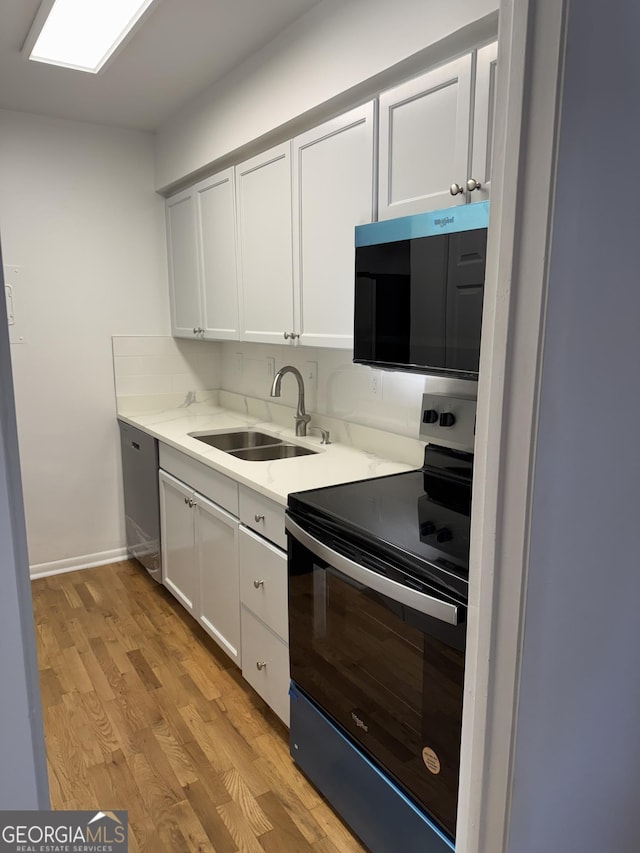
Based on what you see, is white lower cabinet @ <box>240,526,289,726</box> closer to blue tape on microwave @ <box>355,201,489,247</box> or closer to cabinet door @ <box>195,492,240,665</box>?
cabinet door @ <box>195,492,240,665</box>

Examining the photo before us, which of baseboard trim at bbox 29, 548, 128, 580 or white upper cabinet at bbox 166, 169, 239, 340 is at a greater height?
white upper cabinet at bbox 166, 169, 239, 340

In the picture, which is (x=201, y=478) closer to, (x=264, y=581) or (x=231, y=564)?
(x=231, y=564)


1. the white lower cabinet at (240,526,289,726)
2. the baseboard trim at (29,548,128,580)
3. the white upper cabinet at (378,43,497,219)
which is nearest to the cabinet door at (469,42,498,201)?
the white upper cabinet at (378,43,497,219)

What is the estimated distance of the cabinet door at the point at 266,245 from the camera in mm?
2352

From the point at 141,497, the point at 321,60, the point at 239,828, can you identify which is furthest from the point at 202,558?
the point at 321,60

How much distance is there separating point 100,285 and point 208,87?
1.25 meters

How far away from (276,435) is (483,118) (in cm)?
171

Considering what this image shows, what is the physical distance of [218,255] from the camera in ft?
9.55

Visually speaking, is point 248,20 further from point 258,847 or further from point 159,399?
point 258,847

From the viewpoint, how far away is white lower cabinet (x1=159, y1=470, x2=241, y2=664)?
91.6 inches

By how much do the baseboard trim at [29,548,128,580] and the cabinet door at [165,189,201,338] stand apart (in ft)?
4.58

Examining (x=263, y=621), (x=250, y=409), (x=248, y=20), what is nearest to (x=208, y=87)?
(x=248, y=20)

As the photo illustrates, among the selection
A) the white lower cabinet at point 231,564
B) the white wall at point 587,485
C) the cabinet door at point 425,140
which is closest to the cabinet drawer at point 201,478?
the white lower cabinet at point 231,564

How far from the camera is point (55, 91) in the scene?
9.07 ft
